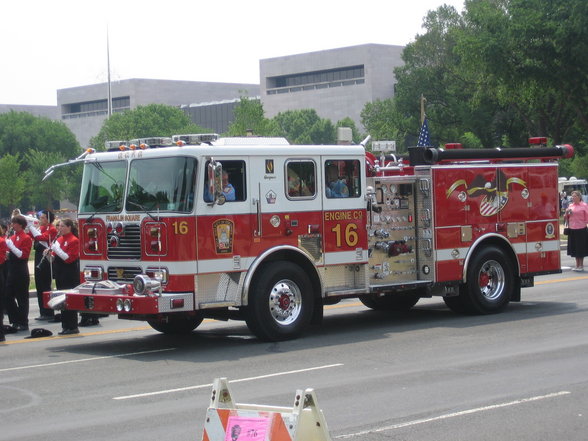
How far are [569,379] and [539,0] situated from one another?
36803mm

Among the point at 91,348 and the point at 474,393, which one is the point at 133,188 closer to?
the point at 91,348

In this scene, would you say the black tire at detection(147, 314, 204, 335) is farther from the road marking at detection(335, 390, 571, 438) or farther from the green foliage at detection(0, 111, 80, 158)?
the green foliage at detection(0, 111, 80, 158)

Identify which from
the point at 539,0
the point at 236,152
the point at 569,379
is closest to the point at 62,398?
the point at 236,152

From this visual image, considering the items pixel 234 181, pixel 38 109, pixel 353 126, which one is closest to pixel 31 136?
pixel 353 126

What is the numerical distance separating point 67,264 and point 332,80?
92730 mm

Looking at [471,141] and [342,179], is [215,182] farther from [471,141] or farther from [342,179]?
[471,141]

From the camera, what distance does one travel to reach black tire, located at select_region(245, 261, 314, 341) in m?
12.9

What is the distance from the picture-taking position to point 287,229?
1322 cm

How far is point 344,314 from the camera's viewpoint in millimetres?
16328

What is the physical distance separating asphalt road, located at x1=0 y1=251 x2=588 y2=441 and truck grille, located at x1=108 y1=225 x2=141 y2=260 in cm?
127

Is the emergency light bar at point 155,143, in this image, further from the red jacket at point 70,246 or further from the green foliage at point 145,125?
the green foliage at point 145,125

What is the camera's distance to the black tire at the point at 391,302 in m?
16.3

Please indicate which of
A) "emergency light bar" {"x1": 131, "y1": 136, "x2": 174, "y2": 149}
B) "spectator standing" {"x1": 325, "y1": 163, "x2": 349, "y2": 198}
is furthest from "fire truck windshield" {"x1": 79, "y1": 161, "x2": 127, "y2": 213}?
"spectator standing" {"x1": 325, "y1": 163, "x2": 349, "y2": 198}

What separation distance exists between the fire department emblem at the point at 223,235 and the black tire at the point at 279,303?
62 cm
